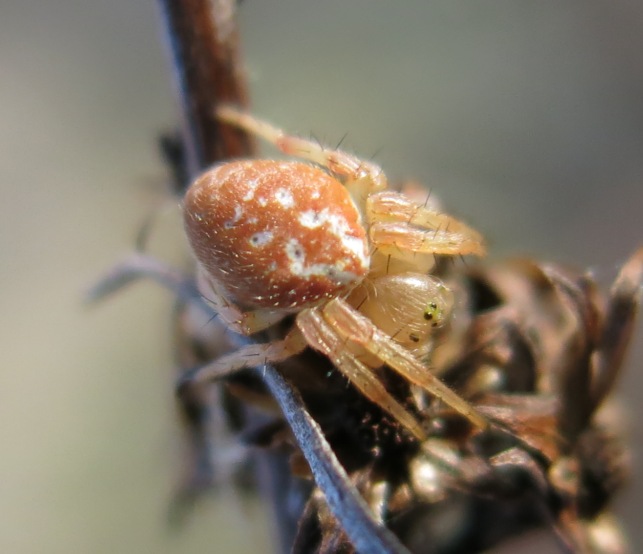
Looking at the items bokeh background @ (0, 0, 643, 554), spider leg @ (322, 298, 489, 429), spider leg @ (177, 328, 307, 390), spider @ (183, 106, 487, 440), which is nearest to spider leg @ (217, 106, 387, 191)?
spider @ (183, 106, 487, 440)

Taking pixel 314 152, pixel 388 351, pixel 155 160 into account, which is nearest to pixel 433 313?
pixel 388 351

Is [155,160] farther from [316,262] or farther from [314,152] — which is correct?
[316,262]

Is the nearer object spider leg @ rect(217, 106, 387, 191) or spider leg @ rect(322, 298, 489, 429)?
spider leg @ rect(322, 298, 489, 429)

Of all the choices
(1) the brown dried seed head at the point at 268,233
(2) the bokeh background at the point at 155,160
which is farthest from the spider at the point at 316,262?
(2) the bokeh background at the point at 155,160

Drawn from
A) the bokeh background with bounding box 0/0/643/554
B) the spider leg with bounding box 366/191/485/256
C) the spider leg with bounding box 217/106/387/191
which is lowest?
the bokeh background with bounding box 0/0/643/554

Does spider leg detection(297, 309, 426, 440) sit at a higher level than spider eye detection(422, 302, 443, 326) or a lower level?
lower

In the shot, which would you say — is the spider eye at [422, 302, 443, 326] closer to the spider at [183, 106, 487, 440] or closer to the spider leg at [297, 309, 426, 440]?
the spider at [183, 106, 487, 440]

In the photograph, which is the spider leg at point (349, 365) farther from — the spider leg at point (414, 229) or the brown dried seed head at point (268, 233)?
the spider leg at point (414, 229)
